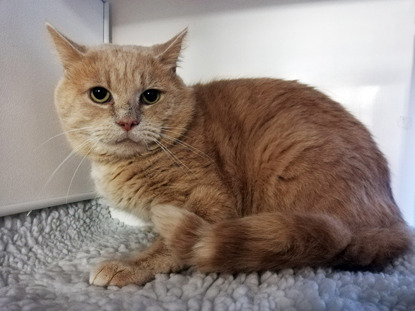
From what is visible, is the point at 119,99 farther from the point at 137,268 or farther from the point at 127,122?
the point at 137,268

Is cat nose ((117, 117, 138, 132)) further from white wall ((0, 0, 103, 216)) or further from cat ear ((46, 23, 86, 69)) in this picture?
white wall ((0, 0, 103, 216))

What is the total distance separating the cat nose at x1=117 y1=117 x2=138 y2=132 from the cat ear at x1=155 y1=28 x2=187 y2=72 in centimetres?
29

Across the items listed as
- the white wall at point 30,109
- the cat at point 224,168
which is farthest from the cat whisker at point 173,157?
the white wall at point 30,109

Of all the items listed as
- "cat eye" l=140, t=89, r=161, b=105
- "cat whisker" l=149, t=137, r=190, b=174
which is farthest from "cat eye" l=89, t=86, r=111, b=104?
"cat whisker" l=149, t=137, r=190, b=174

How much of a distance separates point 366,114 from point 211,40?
→ 798 mm

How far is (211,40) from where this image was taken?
1.53 meters

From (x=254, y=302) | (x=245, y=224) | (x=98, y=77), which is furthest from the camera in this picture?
(x=98, y=77)

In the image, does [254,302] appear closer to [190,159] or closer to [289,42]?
[190,159]

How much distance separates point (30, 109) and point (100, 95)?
33 centimetres

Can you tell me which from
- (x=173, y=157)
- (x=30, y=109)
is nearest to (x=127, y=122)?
(x=173, y=157)

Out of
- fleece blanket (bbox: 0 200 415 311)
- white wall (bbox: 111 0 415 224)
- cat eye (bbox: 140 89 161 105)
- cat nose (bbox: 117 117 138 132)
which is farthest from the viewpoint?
white wall (bbox: 111 0 415 224)

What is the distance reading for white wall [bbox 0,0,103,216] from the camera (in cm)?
106

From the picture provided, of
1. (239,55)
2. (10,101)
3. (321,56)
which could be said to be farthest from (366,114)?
(10,101)

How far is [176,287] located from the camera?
0.80 meters
